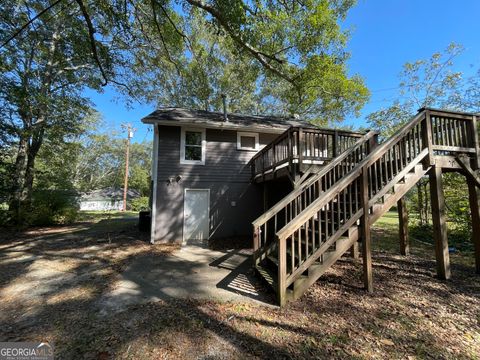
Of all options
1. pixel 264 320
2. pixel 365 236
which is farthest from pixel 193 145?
pixel 264 320

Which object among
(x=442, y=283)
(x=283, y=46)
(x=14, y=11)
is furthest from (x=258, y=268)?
(x=14, y=11)

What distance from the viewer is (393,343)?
2.80 m

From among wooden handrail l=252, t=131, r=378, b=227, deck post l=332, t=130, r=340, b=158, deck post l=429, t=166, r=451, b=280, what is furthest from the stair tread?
deck post l=332, t=130, r=340, b=158

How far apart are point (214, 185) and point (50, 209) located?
1020 centimetres

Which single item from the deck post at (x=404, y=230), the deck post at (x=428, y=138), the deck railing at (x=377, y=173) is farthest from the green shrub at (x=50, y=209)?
the deck post at (x=428, y=138)

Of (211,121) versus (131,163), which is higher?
(131,163)

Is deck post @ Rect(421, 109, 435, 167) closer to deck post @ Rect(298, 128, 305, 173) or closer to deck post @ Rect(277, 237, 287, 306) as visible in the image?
deck post @ Rect(298, 128, 305, 173)

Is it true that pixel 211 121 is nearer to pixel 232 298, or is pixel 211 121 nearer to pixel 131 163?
pixel 232 298

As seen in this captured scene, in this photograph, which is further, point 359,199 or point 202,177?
point 202,177

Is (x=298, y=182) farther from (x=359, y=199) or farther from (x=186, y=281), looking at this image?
(x=186, y=281)

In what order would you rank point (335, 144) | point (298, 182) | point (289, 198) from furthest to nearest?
point (335, 144) → point (298, 182) → point (289, 198)

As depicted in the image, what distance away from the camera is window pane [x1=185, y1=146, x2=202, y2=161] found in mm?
9516

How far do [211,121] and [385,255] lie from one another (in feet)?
24.5

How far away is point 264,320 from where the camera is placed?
328cm
